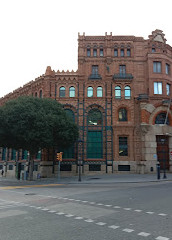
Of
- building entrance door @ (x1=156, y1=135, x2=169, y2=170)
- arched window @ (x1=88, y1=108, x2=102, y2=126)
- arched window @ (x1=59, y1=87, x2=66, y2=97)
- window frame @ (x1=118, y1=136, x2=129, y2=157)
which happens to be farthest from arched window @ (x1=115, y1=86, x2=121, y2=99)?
building entrance door @ (x1=156, y1=135, x2=169, y2=170)

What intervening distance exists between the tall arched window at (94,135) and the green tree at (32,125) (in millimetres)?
6944

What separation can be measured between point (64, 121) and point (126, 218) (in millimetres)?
21757

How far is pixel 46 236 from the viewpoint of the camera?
649cm

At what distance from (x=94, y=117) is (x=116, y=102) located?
4.42m

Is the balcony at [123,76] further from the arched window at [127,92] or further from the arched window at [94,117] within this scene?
the arched window at [94,117]

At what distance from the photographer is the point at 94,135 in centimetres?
3609

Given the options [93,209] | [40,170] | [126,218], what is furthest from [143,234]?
[40,170]

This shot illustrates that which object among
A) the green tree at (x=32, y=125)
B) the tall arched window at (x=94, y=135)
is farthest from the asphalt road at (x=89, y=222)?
the tall arched window at (x=94, y=135)

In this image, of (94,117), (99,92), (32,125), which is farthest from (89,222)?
(99,92)

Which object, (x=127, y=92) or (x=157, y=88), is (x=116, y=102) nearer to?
(x=127, y=92)

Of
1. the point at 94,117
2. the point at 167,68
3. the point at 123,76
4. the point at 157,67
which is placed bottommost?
the point at 94,117

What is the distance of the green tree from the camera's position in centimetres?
2612

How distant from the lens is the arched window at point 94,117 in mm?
36531

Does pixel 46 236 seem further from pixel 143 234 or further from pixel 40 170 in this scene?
pixel 40 170
